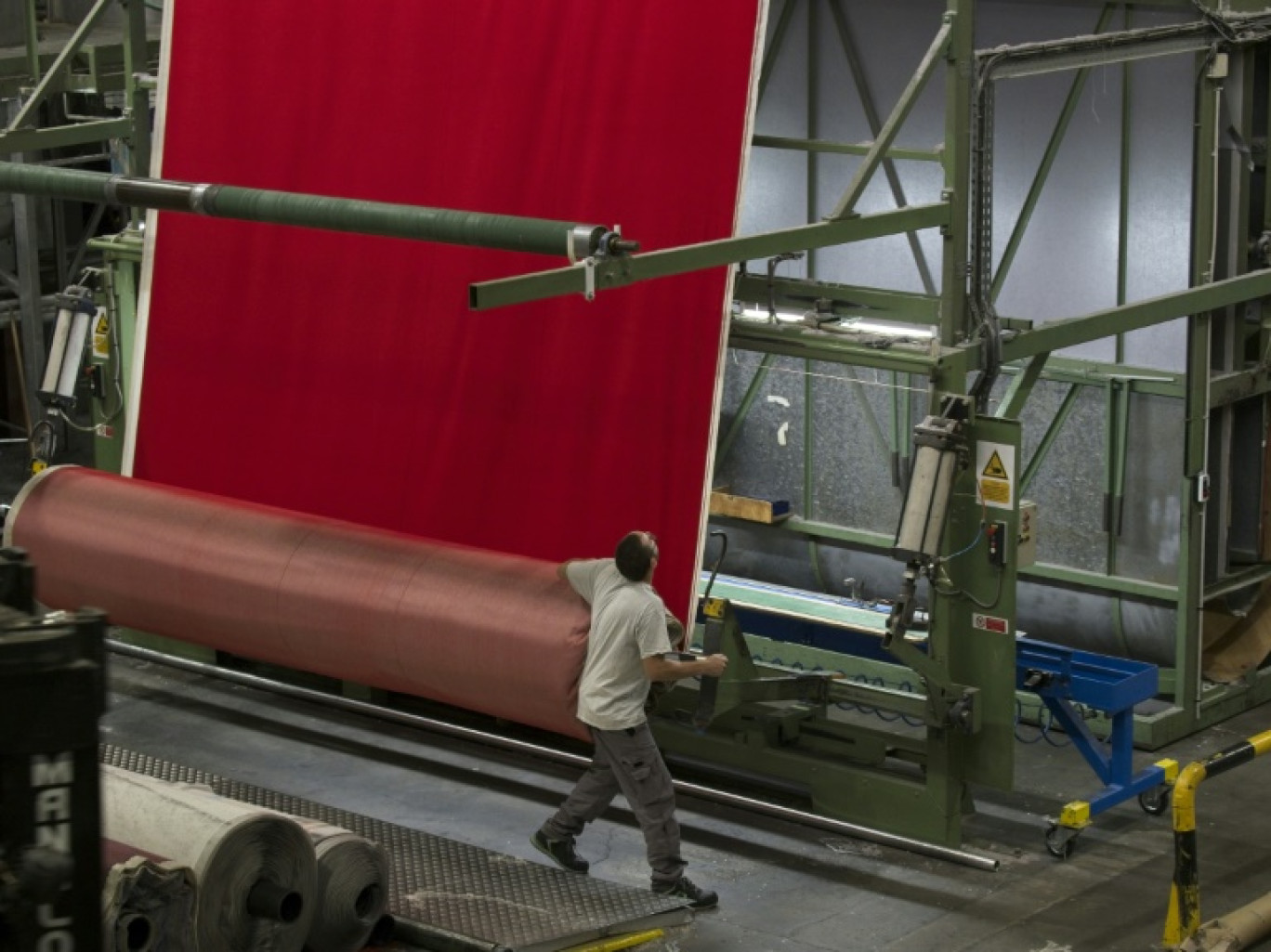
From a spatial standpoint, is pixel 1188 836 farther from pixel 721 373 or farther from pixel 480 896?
pixel 721 373

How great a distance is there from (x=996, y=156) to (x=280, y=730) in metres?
4.95

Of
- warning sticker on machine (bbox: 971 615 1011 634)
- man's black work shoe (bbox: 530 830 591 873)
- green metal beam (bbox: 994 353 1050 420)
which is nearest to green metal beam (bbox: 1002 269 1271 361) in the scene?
green metal beam (bbox: 994 353 1050 420)

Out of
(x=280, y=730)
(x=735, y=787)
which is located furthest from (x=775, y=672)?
(x=280, y=730)

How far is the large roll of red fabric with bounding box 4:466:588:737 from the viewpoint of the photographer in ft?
32.2

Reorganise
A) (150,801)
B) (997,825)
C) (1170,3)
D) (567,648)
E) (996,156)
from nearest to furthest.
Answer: (150,801)
(567,648)
(997,825)
(1170,3)
(996,156)

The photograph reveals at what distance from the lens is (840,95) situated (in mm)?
13281

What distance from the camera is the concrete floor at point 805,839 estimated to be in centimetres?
930

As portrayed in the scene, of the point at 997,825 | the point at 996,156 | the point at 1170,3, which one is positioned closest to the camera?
the point at 997,825

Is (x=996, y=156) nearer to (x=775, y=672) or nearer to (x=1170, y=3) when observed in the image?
(x=1170, y=3)

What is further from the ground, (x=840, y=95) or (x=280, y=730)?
(x=840, y=95)

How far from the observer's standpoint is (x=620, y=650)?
920 cm

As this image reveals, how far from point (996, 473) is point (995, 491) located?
80 millimetres

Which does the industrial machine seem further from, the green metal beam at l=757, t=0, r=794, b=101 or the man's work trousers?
the green metal beam at l=757, t=0, r=794, b=101

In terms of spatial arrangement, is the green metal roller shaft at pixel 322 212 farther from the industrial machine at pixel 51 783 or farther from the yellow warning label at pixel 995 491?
the industrial machine at pixel 51 783
